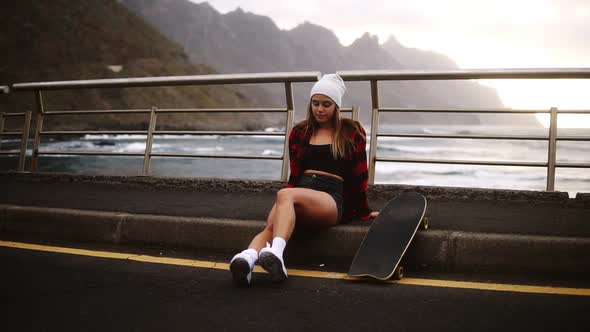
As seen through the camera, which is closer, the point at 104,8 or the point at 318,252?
the point at 318,252

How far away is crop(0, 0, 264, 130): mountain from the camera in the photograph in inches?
3937

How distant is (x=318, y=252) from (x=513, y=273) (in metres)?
1.41

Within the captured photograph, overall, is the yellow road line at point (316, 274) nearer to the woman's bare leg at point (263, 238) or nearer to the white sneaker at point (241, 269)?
the woman's bare leg at point (263, 238)

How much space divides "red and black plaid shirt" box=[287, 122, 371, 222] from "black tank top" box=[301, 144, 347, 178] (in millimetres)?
54

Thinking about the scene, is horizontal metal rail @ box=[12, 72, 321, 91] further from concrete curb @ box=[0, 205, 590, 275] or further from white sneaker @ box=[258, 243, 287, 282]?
white sneaker @ box=[258, 243, 287, 282]

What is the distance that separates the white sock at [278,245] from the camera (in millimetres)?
3625

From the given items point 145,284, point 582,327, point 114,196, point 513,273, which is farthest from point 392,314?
point 114,196

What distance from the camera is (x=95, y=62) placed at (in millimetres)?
123562

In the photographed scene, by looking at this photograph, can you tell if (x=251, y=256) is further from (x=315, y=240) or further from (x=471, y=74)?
(x=471, y=74)

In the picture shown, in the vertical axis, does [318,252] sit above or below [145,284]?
above

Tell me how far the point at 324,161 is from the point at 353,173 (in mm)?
259

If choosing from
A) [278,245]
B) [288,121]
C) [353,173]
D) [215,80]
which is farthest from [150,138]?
[278,245]

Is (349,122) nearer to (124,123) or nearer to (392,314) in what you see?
(392,314)

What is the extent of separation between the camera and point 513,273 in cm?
371
